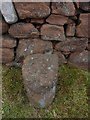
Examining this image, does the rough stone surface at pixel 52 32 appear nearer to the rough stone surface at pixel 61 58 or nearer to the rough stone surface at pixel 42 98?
the rough stone surface at pixel 61 58

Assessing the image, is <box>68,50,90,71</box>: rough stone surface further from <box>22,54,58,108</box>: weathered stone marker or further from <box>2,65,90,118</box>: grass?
<box>22,54,58,108</box>: weathered stone marker

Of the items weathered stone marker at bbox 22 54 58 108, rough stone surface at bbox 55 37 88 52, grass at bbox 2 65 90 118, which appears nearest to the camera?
weathered stone marker at bbox 22 54 58 108

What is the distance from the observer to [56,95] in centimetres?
275

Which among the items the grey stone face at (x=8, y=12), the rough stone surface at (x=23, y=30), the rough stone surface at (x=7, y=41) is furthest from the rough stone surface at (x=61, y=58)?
the grey stone face at (x=8, y=12)

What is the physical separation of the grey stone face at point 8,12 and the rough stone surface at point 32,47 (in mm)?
223

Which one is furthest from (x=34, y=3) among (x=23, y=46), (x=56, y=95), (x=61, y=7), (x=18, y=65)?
(x=56, y=95)

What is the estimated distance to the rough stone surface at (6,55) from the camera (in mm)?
2869

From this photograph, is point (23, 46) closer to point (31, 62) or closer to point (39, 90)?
point (31, 62)

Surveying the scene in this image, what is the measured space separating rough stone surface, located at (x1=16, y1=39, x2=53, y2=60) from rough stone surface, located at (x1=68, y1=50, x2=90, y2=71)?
215 mm

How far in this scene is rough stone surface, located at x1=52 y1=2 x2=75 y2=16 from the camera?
103 inches

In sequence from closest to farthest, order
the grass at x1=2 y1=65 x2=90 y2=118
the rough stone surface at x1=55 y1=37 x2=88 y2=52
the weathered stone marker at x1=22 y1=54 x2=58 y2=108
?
the weathered stone marker at x1=22 y1=54 x2=58 y2=108
the grass at x1=2 y1=65 x2=90 y2=118
the rough stone surface at x1=55 y1=37 x2=88 y2=52

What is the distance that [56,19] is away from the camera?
267 centimetres

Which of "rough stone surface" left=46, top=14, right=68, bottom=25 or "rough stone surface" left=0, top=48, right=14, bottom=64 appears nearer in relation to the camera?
"rough stone surface" left=46, top=14, right=68, bottom=25

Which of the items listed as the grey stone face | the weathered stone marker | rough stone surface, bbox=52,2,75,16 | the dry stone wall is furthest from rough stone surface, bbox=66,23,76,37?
the grey stone face
